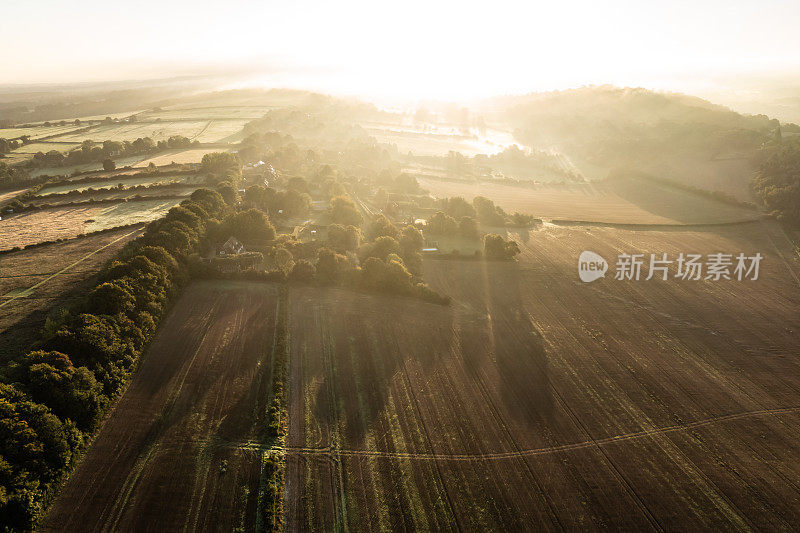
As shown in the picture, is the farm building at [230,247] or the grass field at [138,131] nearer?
the farm building at [230,247]

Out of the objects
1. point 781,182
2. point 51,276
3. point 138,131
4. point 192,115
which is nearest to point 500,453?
point 51,276

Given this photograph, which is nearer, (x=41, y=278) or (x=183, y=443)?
(x=183, y=443)

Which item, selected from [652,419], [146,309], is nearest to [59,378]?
[146,309]

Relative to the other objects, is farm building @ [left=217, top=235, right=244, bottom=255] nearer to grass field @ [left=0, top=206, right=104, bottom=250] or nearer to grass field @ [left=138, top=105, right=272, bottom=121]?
grass field @ [left=0, top=206, right=104, bottom=250]

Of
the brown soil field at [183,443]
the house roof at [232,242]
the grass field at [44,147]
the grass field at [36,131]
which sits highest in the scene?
the grass field at [36,131]

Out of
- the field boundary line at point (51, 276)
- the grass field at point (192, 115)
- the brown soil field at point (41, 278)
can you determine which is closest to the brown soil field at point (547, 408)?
the brown soil field at point (41, 278)

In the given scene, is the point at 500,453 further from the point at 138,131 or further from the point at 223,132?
the point at 138,131

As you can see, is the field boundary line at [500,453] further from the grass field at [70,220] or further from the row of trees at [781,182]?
the row of trees at [781,182]
